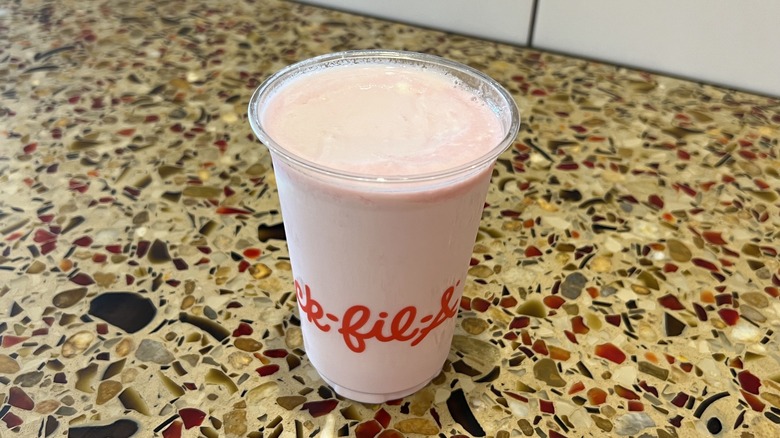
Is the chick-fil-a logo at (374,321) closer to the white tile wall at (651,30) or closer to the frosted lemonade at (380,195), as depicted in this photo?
the frosted lemonade at (380,195)

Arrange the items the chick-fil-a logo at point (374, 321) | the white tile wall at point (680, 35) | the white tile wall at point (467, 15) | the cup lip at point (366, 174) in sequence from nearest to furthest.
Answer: the cup lip at point (366, 174), the chick-fil-a logo at point (374, 321), the white tile wall at point (680, 35), the white tile wall at point (467, 15)

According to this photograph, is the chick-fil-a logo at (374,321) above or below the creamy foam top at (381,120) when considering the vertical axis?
below

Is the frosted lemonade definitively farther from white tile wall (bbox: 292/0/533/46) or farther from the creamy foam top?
white tile wall (bbox: 292/0/533/46)

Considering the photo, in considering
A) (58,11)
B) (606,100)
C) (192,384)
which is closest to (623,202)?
(606,100)

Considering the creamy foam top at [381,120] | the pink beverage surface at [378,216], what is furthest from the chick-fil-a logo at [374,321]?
the creamy foam top at [381,120]

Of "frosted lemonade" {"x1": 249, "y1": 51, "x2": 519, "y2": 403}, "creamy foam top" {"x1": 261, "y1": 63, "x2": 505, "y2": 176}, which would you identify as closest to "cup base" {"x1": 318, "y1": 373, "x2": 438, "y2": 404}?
"frosted lemonade" {"x1": 249, "y1": 51, "x2": 519, "y2": 403}

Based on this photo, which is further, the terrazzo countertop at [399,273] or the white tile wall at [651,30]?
the white tile wall at [651,30]

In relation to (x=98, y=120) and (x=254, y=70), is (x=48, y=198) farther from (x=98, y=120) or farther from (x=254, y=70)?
(x=254, y=70)

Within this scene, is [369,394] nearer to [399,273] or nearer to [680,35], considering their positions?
[399,273]

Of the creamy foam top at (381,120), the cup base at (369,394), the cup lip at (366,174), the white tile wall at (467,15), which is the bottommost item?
the cup base at (369,394)
